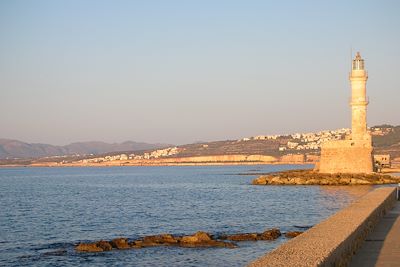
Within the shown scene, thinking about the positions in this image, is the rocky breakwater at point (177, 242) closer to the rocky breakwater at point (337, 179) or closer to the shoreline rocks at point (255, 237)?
the shoreline rocks at point (255, 237)

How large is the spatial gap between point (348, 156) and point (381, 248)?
47.5m

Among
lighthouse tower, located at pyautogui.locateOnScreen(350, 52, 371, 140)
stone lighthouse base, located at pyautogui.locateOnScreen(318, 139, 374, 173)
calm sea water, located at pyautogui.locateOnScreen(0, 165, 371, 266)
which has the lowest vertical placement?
calm sea water, located at pyautogui.locateOnScreen(0, 165, 371, 266)

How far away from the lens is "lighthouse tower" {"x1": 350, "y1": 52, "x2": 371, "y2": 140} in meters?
57.8

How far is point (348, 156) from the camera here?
60312 mm

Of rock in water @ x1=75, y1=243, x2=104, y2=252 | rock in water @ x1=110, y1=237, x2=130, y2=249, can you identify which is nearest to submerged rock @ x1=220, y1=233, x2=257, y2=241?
rock in water @ x1=110, y1=237, x2=130, y2=249

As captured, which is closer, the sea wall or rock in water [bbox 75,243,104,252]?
the sea wall

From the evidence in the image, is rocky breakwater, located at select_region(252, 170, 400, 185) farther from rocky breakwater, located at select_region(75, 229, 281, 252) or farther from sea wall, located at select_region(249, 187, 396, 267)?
sea wall, located at select_region(249, 187, 396, 267)

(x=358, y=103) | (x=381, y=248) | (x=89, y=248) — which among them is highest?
(x=358, y=103)

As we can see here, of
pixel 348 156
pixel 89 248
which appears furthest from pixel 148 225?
pixel 348 156

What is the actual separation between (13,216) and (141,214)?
298 inches

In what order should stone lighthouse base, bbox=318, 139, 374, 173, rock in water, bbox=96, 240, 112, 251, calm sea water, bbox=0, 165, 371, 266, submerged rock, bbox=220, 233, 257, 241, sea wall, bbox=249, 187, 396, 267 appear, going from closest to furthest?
sea wall, bbox=249, 187, 396, 267
calm sea water, bbox=0, 165, 371, 266
rock in water, bbox=96, 240, 112, 251
submerged rock, bbox=220, 233, 257, 241
stone lighthouse base, bbox=318, 139, 374, 173

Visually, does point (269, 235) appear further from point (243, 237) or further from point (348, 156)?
point (348, 156)

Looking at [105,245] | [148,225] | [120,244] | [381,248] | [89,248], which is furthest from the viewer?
[148,225]

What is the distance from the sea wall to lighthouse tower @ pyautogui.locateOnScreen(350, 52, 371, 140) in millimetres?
41377
